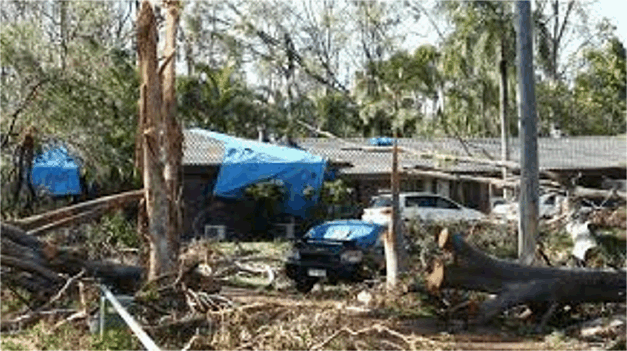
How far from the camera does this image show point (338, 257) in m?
18.7

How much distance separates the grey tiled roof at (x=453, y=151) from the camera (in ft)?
111

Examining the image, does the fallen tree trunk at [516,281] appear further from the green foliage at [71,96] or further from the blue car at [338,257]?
the green foliage at [71,96]

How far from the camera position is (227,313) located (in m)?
12.2

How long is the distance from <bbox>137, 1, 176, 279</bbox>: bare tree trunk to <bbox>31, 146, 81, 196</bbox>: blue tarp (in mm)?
13780

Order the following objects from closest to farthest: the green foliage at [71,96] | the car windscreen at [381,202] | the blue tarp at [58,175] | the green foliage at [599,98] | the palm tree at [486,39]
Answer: the green foliage at [71,96], the blue tarp at [58,175], the car windscreen at [381,202], the palm tree at [486,39], the green foliage at [599,98]

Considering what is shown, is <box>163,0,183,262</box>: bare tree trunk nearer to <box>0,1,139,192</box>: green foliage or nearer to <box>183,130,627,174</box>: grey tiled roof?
<box>0,1,139,192</box>: green foliage

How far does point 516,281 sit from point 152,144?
5.11m

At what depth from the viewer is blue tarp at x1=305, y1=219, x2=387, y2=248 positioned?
19.4m

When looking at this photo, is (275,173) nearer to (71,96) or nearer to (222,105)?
(71,96)

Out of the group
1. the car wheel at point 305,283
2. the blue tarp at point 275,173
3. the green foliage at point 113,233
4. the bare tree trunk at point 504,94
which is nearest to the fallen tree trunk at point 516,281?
the car wheel at point 305,283

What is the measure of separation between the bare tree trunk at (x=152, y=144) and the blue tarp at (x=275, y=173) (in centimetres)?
1721

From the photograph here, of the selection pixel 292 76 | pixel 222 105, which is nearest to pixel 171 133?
pixel 222 105

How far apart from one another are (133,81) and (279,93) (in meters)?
28.4

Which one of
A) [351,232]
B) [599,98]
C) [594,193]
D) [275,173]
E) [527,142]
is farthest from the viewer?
[599,98]
